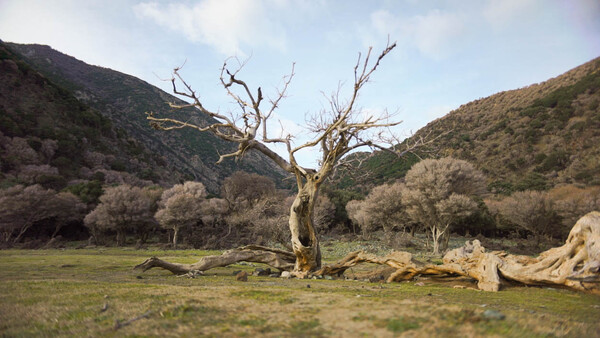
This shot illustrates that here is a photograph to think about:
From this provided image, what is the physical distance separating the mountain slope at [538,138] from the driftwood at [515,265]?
27.1m

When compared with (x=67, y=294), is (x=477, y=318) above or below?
above

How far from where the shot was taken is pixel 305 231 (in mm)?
9836

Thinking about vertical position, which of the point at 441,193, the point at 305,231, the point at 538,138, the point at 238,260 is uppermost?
the point at 538,138

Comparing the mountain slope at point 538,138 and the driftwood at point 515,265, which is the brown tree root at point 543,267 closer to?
the driftwood at point 515,265

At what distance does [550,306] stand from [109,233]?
156 ft

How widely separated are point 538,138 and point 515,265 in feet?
222

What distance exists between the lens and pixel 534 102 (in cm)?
7044

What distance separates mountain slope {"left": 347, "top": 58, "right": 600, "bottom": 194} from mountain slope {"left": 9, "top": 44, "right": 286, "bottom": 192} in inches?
1904

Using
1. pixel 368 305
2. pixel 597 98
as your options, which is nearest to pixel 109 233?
pixel 368 305

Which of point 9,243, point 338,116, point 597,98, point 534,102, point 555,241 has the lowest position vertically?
point 9,243

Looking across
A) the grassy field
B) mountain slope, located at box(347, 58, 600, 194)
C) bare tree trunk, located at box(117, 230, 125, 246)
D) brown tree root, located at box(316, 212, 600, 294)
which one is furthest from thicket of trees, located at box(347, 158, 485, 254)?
bare tree trunk, located at box(117, 230, 125, 246)

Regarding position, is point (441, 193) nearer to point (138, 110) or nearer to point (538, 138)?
point (538, 138)

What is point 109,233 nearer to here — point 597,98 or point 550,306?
point 550,306

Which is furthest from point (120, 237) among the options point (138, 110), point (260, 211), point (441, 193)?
point (138, 110)
